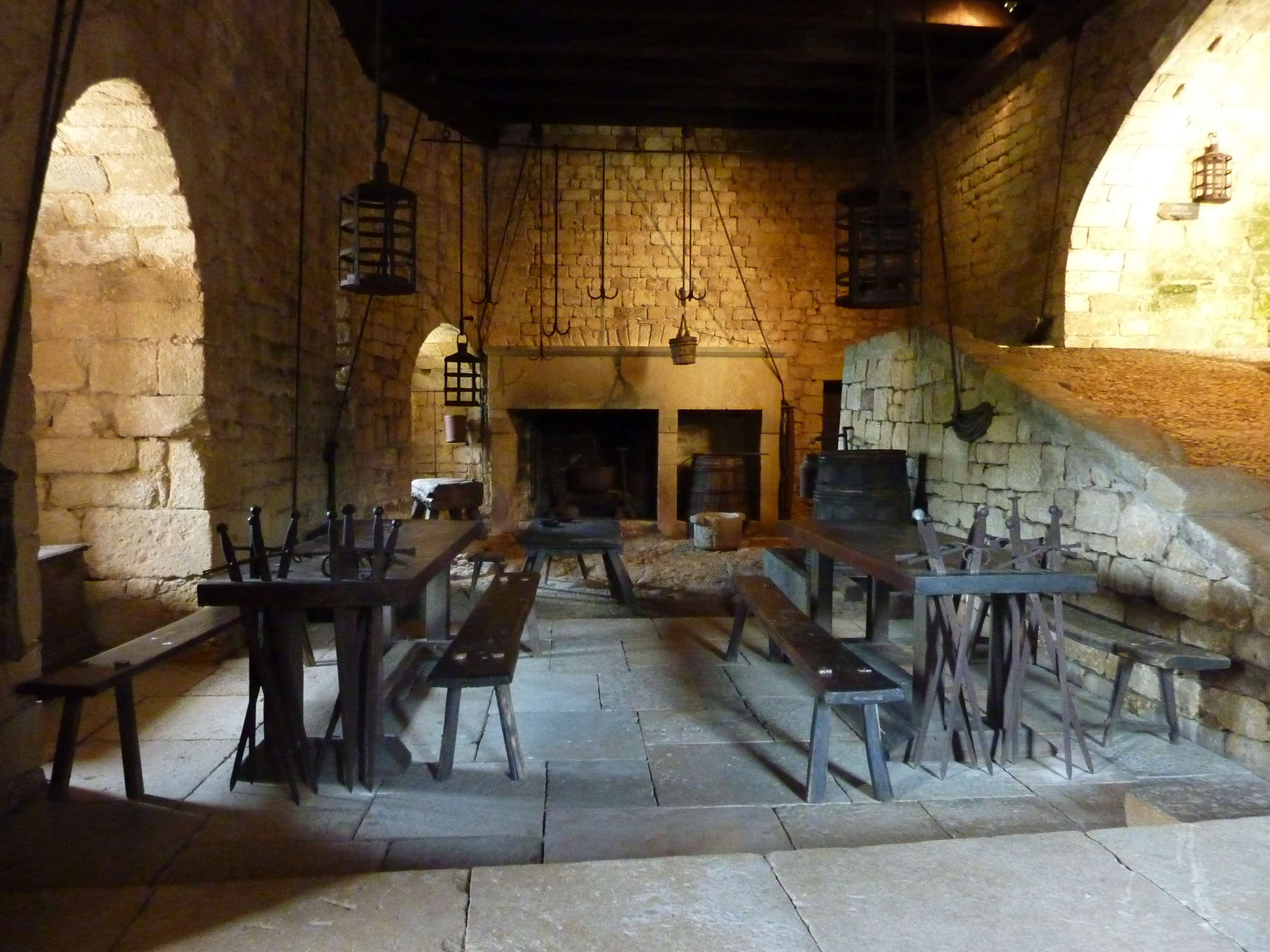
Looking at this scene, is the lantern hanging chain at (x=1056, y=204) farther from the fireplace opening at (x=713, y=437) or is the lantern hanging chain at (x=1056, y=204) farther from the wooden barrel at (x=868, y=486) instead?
the fireplace opening at (x=713, y=437)

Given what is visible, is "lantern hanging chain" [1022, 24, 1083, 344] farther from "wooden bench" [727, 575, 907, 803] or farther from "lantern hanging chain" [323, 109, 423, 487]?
"lantern hanging chain" [323, 109, 423, 487]

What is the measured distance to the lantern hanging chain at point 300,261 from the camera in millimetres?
4617

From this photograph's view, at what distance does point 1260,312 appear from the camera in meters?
6.08

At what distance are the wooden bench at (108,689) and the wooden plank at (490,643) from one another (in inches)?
28.4

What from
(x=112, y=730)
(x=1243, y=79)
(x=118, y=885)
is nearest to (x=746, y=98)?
(x=1243, y=79)

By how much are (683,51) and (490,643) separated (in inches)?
222

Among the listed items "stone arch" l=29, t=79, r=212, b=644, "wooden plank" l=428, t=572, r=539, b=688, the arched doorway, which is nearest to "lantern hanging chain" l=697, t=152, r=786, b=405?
the arched doorway

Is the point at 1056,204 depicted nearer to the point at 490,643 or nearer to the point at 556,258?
the point at 556,258

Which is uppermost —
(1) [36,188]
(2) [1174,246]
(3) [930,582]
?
(2) [1174,246]

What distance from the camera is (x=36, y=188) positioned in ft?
7.56

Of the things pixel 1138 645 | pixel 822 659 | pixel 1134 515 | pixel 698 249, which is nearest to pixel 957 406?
pixel 1134 515

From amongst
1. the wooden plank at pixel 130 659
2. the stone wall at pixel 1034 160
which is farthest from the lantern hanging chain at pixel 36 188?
the stone wall at pixel 1034 160

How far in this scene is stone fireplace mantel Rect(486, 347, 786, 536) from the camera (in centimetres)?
885

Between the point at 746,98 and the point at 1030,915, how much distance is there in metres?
7.96
